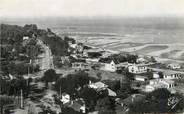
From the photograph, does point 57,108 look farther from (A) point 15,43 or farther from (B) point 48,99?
(A) point 15,43

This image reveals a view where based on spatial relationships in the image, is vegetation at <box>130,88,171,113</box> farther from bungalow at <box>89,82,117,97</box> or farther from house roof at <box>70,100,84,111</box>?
house roof at <box>70,100,84,111</box>

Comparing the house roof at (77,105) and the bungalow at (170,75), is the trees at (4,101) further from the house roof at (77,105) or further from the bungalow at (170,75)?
the bungalow at (170,75)

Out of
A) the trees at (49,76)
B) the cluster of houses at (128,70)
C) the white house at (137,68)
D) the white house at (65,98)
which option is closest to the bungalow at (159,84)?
the cluster of houses at (128,70)

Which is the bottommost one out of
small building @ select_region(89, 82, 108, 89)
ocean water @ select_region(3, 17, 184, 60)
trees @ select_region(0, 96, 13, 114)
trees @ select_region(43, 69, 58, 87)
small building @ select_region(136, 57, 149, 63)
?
trees @ select_region(0, 96, 13, 114)

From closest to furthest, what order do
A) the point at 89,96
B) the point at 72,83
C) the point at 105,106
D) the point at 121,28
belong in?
the point at 105,106
the point at 89,96
the point at 72,83
the point at 121,28

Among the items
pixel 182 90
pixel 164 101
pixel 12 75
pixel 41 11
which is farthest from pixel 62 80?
pixel 182 90

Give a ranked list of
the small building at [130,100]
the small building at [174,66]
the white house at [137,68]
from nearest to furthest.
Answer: the small building at [130,100] → the small building at [174,66] → the white house at [137,68]

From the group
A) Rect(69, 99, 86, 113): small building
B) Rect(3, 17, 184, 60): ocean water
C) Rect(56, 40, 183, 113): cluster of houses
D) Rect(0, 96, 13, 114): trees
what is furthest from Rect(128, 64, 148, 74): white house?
Rect(0, 96, 13, 114): trees

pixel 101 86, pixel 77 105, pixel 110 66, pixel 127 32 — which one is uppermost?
pixel 127 32

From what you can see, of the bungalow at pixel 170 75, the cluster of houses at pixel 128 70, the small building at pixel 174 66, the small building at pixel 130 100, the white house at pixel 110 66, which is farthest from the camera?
the white house at pixel 110 66

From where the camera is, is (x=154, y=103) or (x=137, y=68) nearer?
(x=154, y=103)

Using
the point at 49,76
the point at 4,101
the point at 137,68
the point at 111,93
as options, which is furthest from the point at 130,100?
the point at 4,101

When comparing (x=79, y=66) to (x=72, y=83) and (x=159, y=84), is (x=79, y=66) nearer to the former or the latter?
(x=72, y=83)
